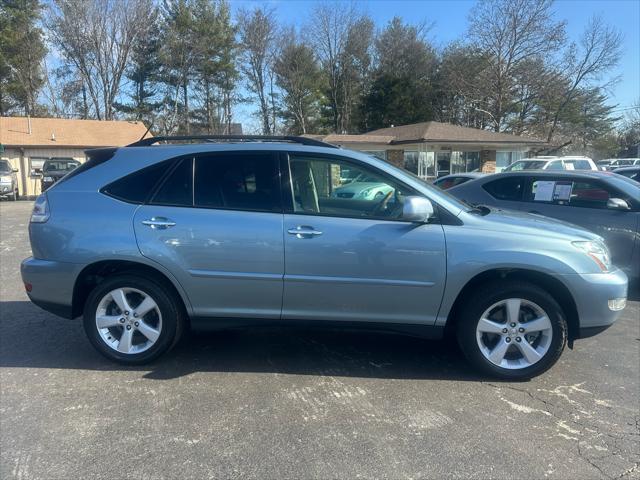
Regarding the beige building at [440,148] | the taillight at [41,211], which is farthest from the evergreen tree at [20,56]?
the taillight at [41,211]

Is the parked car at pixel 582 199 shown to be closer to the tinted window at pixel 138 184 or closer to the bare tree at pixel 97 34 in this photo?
the tinted window at pixel 138 184

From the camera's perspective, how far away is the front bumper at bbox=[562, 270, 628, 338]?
3.63m

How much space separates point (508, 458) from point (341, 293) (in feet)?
5.08

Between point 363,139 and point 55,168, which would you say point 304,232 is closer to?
point 55,168

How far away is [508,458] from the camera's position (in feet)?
9.19

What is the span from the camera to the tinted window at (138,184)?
3916mm

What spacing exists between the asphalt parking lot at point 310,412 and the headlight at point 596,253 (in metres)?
0.92

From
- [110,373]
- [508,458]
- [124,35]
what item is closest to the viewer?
[508,458]

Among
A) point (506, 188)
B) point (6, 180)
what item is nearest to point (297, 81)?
point (6, 180)

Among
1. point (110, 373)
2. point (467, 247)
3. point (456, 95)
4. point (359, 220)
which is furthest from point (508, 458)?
point (456, 95)

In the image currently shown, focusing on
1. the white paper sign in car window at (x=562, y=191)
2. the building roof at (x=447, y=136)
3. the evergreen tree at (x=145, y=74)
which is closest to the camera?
the white paper sign in car window at (x=562, y=191)

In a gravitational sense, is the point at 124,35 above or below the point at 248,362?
above

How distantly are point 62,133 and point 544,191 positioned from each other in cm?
3164

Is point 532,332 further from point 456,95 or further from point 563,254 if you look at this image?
point 456,95
